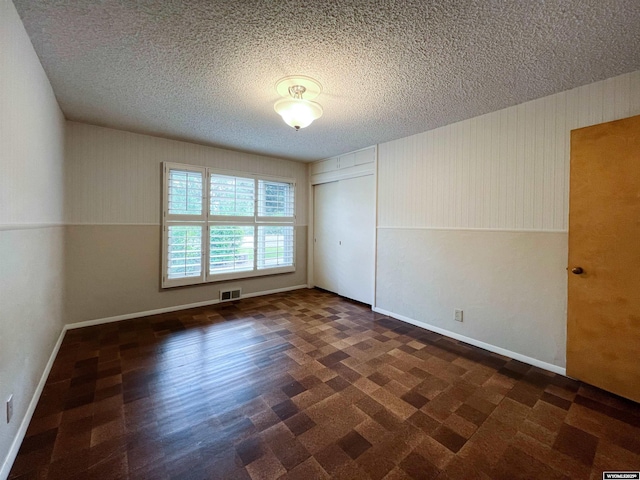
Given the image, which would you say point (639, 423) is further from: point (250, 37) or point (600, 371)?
point (250, 37)

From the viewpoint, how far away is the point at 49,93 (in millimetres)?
2289

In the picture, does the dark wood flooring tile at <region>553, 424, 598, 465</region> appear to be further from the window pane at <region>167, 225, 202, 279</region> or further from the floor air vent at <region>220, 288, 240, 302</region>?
the window pane at <region>167, 225, 202, 279</region>

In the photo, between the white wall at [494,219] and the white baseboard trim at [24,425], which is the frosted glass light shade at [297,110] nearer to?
the white wall at [494,219]

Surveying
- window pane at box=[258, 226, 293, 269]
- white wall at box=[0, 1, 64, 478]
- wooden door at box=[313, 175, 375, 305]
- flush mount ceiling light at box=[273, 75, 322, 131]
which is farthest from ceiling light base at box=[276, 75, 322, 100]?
A: window pane at box=[258, 226, 293, 269]

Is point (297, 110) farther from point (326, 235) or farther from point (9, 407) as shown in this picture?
point (326, 235)

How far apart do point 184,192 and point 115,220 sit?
899 millimetres

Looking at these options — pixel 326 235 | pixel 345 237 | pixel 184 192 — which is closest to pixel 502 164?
pixel 345 237

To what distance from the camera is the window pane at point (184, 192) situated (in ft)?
12.2

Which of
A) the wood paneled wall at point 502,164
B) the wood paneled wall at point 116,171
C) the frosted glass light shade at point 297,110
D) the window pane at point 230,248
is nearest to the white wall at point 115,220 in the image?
the wood paneled wall at point 116,171

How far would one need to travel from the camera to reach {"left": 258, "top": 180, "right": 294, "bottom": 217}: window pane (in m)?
4.61

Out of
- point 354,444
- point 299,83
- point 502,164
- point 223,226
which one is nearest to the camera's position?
point 354,444

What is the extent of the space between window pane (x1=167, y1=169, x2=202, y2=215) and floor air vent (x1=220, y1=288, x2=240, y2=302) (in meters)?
1.30

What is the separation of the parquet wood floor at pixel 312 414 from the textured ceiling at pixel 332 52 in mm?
2429

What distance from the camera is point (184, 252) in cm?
381
